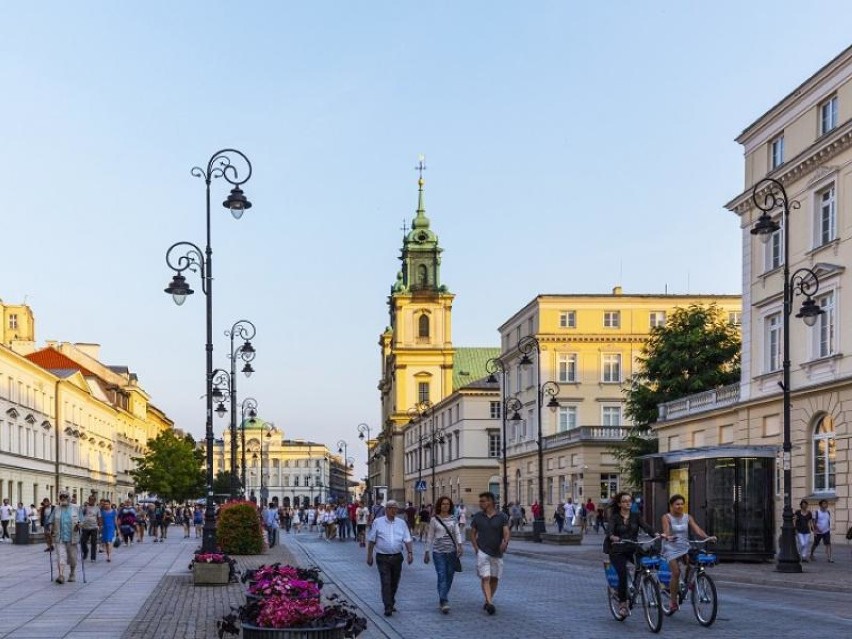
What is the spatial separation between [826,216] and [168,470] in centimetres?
7726

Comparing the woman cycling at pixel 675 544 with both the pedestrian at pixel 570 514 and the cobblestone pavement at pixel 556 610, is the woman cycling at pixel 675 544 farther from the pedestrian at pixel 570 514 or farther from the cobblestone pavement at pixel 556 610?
the pedestrian at pixel 570 514

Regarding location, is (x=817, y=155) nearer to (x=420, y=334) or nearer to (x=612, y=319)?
(x=612, y=319)

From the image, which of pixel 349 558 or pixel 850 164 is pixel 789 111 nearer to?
pixel 850 164

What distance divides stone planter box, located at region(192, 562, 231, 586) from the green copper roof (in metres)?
117

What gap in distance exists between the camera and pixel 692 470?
32000 mm

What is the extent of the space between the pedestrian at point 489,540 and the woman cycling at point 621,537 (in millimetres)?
1561

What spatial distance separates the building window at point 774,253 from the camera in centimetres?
4322

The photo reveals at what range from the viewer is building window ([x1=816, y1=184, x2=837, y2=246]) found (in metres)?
39.0

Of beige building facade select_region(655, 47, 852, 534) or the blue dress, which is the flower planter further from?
beige building facade select_region(655, 47, 852, 534)

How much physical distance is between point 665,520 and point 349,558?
2288cm

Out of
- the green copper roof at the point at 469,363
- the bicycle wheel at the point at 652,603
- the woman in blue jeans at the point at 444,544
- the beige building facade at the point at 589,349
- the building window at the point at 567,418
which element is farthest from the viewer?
the green copper roof at the point at 469,363

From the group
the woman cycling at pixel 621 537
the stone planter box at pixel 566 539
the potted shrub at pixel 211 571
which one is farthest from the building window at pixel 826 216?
the woman cycling at pixel 621 537

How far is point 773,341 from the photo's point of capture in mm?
43469

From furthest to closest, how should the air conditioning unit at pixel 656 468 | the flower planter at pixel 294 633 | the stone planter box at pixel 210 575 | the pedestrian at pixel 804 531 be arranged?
the air conditioning unit at pixel 656 468 → the pedestrian at pixel 804 531 → the stone planter box at pixel 210 575 → the flower planter at pixel 294 633
